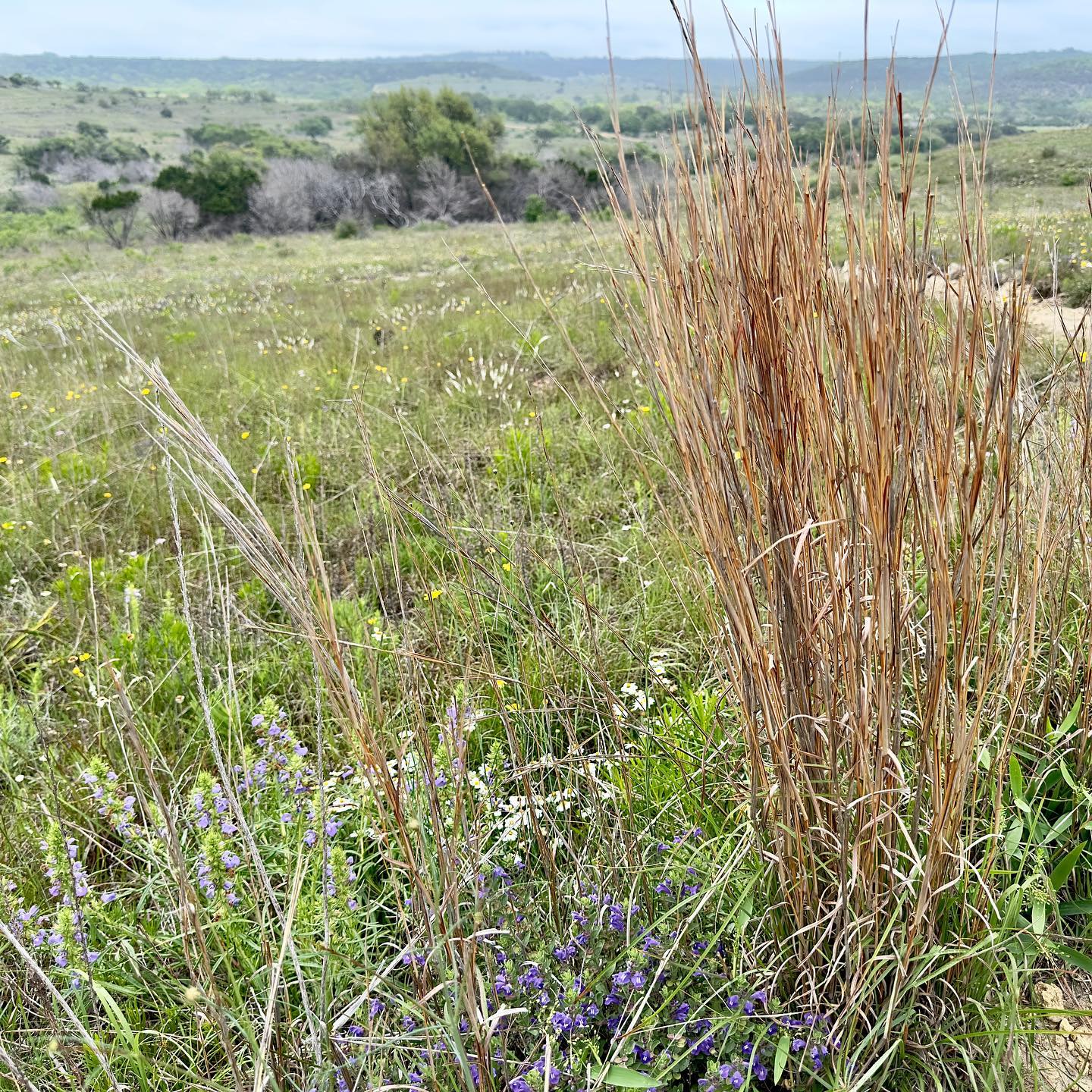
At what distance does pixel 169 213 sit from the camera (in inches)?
1131

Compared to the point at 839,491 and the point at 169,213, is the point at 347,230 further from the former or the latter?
the point at 839,491

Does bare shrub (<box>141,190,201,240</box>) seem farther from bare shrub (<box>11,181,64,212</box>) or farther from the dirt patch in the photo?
the dirt patch

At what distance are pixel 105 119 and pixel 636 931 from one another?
99.3 meters

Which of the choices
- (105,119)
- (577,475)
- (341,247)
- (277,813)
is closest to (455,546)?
(277,813)

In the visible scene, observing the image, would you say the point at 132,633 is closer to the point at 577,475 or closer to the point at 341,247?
the point at 577,475

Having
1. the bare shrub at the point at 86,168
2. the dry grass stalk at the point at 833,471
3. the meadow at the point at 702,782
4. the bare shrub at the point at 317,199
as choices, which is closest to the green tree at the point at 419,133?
the bare shrub at the point at 317,199

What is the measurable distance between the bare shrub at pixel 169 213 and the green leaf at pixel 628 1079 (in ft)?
107

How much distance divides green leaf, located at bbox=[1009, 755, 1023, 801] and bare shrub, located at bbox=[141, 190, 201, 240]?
32476 millimetres

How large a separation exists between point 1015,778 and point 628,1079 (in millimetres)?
755

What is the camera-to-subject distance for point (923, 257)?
0.92 m

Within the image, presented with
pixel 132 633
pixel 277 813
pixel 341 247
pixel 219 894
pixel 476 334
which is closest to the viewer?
pixel 219 894

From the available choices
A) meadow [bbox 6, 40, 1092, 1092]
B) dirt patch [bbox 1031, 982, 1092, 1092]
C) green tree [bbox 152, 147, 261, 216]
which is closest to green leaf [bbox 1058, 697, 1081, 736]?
meadow [bbox 6, 40, 1092, 1092]

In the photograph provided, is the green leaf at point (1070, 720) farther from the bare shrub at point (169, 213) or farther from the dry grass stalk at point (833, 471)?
the bare shrub at point (169, 213)

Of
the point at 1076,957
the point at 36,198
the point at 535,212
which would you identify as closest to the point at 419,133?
the point at 535,212
